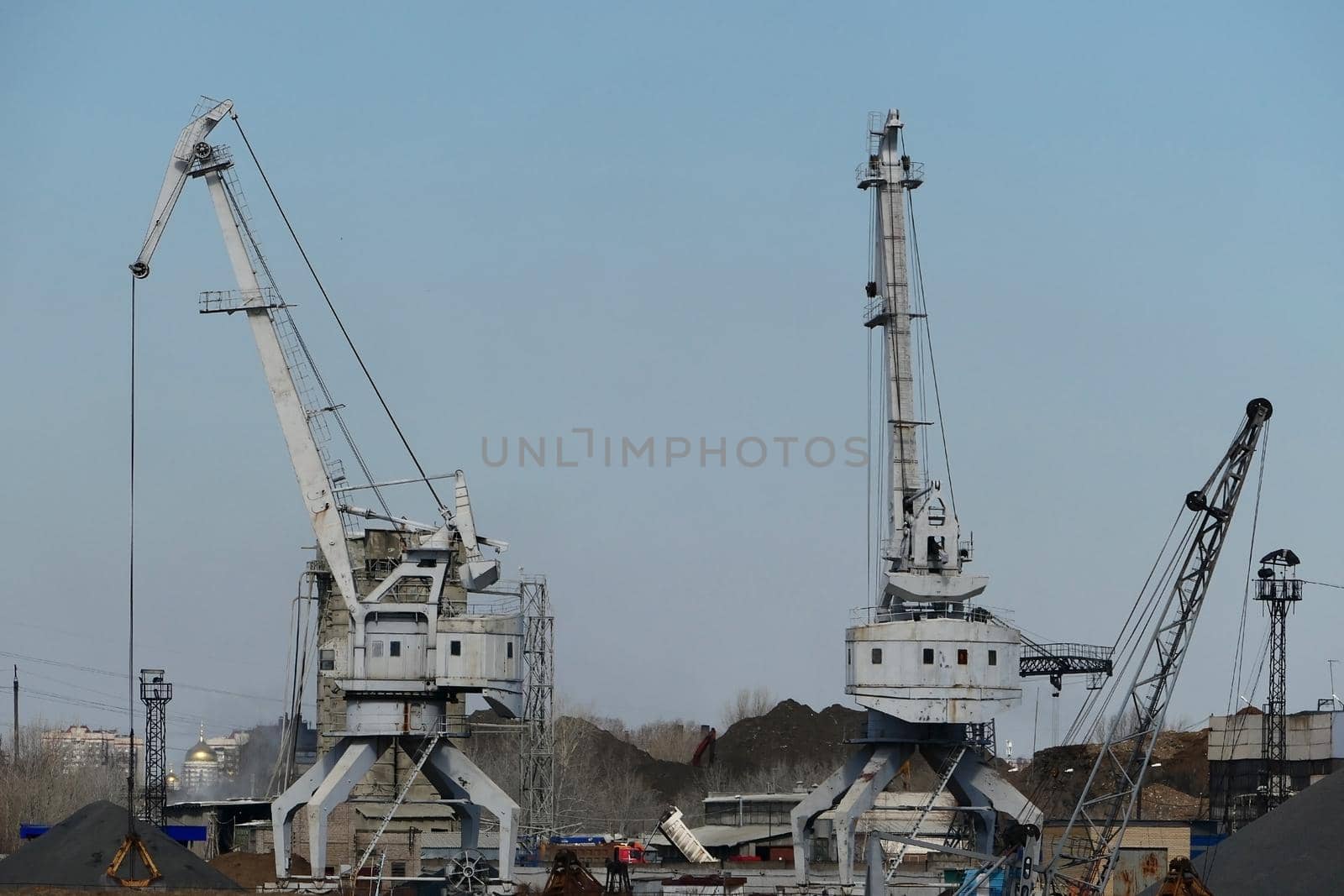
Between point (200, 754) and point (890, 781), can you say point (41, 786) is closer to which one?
point (200, 754)

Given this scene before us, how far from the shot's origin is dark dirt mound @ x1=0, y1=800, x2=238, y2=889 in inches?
2322

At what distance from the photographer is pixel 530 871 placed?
2953 inches

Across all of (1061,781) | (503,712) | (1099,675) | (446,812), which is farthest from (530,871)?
(1061,781)

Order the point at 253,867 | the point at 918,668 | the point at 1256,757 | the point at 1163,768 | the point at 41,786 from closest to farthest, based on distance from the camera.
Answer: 1. the point at 918,668
2. the point at 253,867
3. the point at 1256,757
4. the point at 41,786
5. the point at 1163,768

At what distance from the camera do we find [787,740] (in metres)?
149

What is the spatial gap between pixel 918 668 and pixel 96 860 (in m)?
24.7

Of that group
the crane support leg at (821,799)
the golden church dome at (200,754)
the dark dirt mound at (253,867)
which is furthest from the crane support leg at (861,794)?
the golden church dome at (200,754)

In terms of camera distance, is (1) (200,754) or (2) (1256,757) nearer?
(2) (1256,757)

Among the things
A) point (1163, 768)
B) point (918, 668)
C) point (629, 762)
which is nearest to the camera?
point (918, 668)

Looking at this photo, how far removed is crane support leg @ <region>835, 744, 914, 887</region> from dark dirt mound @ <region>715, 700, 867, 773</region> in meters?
81.6

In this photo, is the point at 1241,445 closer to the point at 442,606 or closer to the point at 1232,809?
the point at 442,606

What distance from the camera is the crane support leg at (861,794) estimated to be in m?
59.7

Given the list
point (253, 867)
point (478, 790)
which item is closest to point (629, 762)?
point (253, 867)

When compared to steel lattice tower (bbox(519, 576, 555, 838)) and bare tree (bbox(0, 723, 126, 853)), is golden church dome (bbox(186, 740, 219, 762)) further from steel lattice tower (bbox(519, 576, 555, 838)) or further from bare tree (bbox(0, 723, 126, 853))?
steel lattice tower (bbox(519, 576, 555, 838))
